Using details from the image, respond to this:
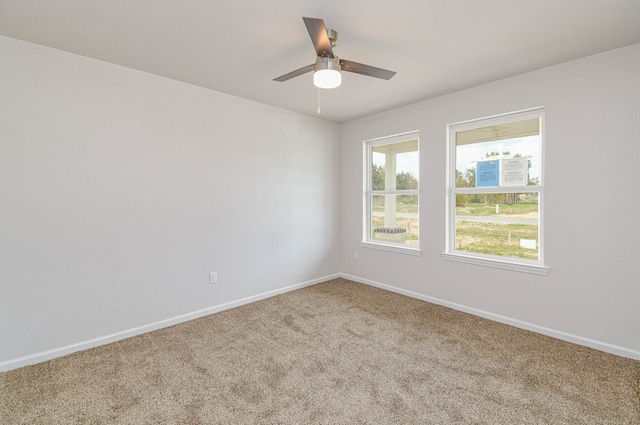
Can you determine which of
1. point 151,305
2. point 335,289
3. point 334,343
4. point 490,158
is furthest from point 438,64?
point 151,305

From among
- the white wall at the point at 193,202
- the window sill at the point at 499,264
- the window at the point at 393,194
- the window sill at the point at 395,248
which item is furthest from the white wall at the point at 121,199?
the window sill at the point at 499,264

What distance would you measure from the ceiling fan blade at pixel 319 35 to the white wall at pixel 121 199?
1837 mm

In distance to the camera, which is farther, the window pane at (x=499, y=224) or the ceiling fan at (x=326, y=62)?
the window pane at (x=499, y=224)

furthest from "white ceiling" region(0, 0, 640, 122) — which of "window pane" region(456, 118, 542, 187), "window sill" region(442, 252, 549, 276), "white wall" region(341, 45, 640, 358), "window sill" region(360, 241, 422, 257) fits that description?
"window sill" region(360, 241, 422, 257)

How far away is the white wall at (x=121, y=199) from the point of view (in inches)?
89.4

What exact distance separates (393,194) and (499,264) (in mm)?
1638

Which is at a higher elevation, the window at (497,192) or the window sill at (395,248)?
the window at (497,192)

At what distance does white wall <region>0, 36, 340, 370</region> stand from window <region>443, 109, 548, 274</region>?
2.19 meters

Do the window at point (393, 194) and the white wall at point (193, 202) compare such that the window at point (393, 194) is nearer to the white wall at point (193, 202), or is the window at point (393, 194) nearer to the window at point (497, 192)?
the white wall at point (193, 202)

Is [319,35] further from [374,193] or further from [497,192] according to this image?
[374,193]

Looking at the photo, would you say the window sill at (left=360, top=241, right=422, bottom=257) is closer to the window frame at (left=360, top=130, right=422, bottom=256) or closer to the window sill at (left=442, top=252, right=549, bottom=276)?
the window frame at (left=360, top=130, right=422, bottom=256)

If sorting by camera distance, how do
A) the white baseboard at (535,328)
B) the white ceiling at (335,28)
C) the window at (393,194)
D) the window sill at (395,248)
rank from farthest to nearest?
1. the window at (393,194)
2. the window sill at (395,248)
3. the white baseboard at (535,328)
4. the white ceiling at (335,28)

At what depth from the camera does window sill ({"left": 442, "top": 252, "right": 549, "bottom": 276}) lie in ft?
9.20

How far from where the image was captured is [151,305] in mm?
2895
